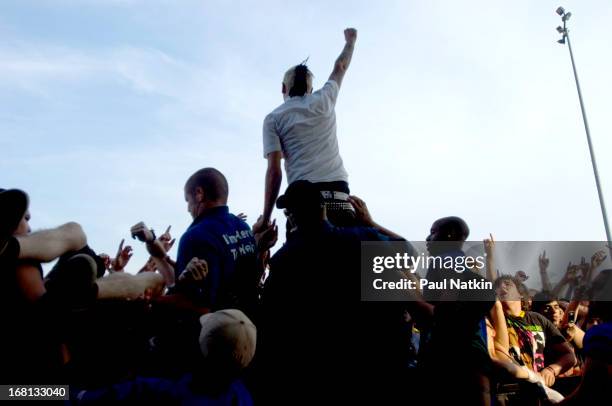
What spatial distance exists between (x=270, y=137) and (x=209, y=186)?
28.7 inches

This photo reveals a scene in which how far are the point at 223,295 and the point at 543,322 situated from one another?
4.19 metres

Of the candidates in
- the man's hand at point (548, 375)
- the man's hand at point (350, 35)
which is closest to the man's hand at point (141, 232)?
the man's hand at point (350, 35)

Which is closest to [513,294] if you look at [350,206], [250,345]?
[350,206]

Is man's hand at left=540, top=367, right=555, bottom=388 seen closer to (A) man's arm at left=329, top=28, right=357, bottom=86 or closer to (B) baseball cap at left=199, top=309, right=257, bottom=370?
(A) man's arm at left=329, top=28, right=357, bottom=86

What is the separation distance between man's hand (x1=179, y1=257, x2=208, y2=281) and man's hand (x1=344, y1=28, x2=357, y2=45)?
290 cm

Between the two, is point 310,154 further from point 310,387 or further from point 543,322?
point 543,322

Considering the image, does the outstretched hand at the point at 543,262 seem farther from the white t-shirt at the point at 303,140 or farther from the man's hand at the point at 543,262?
the white t-shirt at the point at 303,140

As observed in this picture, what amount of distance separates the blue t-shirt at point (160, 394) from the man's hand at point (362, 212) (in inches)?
66.3

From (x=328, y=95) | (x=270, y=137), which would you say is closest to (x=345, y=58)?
(x=328, y=95)

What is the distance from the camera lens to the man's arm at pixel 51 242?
243 centimetres

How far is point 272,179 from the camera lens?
444 cm

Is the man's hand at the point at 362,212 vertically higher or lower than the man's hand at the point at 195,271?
higher

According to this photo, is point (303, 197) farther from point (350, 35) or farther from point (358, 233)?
point (350, 35)

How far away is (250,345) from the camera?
306cm
